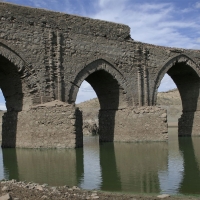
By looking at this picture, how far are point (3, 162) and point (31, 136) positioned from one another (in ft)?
10.1

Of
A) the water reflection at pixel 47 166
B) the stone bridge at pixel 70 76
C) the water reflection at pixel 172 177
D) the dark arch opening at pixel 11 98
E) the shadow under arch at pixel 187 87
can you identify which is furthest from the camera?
the shadow under arch at pixel 187 87

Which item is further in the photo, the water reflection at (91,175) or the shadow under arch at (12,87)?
the shadow under arch at (12,87)

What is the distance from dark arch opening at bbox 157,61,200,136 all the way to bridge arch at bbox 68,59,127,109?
4652mm

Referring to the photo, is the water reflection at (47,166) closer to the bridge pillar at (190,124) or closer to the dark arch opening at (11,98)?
the dark arch opening at (11,98)

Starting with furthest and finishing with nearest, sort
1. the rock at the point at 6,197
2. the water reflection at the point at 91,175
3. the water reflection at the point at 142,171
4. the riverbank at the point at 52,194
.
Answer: the water reflection at the point at 91,175 < the water reflection at the point at 142,171 < the riverbank at the point at 52,194 < the rock at the point at 6,197

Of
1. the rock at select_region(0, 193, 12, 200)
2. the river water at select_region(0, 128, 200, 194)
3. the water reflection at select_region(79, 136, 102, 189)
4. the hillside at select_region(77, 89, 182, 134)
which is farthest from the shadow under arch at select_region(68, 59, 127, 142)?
the hillside at select_region(77, 89, 182, 134)

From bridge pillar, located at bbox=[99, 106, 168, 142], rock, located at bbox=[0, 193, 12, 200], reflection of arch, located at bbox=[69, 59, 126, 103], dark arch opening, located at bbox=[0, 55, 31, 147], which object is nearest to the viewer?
rock, located at bbox=[0, 193, 12, 200]

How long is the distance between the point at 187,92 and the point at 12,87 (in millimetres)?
11051

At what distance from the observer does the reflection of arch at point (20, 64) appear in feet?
44.2

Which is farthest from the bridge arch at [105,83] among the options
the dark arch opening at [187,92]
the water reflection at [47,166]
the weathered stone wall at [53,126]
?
the dark arch opening at [187,92]

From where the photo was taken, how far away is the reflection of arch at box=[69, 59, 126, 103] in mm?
15374

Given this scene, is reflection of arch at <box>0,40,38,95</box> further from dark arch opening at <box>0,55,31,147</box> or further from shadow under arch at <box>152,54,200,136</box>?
shadow under arch at <box>152,54,200,136</box>

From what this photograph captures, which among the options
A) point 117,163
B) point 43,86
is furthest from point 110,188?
point 43,86

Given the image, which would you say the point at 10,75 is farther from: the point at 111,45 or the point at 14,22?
the point at 111,45
